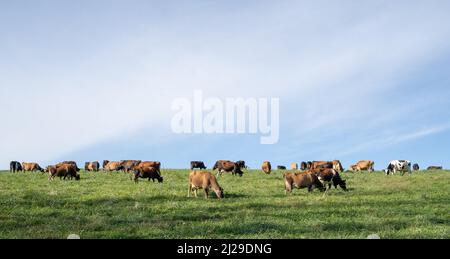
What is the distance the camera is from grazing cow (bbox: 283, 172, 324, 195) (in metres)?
30.9

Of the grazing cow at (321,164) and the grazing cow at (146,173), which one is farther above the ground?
the grazing cow at (321,164)

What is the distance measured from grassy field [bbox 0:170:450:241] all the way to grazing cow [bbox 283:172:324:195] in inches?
29.1

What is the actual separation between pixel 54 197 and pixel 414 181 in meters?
27.1

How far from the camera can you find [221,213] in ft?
73.8

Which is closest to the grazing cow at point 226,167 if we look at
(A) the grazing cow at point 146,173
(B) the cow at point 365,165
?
(A) the grazing cow at point 146,173

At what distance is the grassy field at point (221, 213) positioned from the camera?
722 inches

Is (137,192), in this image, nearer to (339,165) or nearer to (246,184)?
(246,184)

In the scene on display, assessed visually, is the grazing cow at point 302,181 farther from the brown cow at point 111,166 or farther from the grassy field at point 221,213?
the brown cow at point 111,166

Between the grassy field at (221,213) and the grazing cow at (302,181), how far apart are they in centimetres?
74

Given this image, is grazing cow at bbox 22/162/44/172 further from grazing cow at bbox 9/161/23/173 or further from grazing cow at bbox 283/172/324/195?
grazing cow at bbox 283/172/324/195

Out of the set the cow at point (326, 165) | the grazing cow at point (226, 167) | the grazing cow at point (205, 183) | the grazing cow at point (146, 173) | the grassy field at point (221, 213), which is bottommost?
the grassy field at point (221, 213)

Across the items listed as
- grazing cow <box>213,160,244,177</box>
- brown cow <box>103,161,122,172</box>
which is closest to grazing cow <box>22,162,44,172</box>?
brown cow <box>103,161,122,172</box>

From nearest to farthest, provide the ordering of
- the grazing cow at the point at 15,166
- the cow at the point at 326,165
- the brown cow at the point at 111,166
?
the cow at the point at 326,165
the brown cow at the point at 111,166
the grazing cow at the point at 15,166
